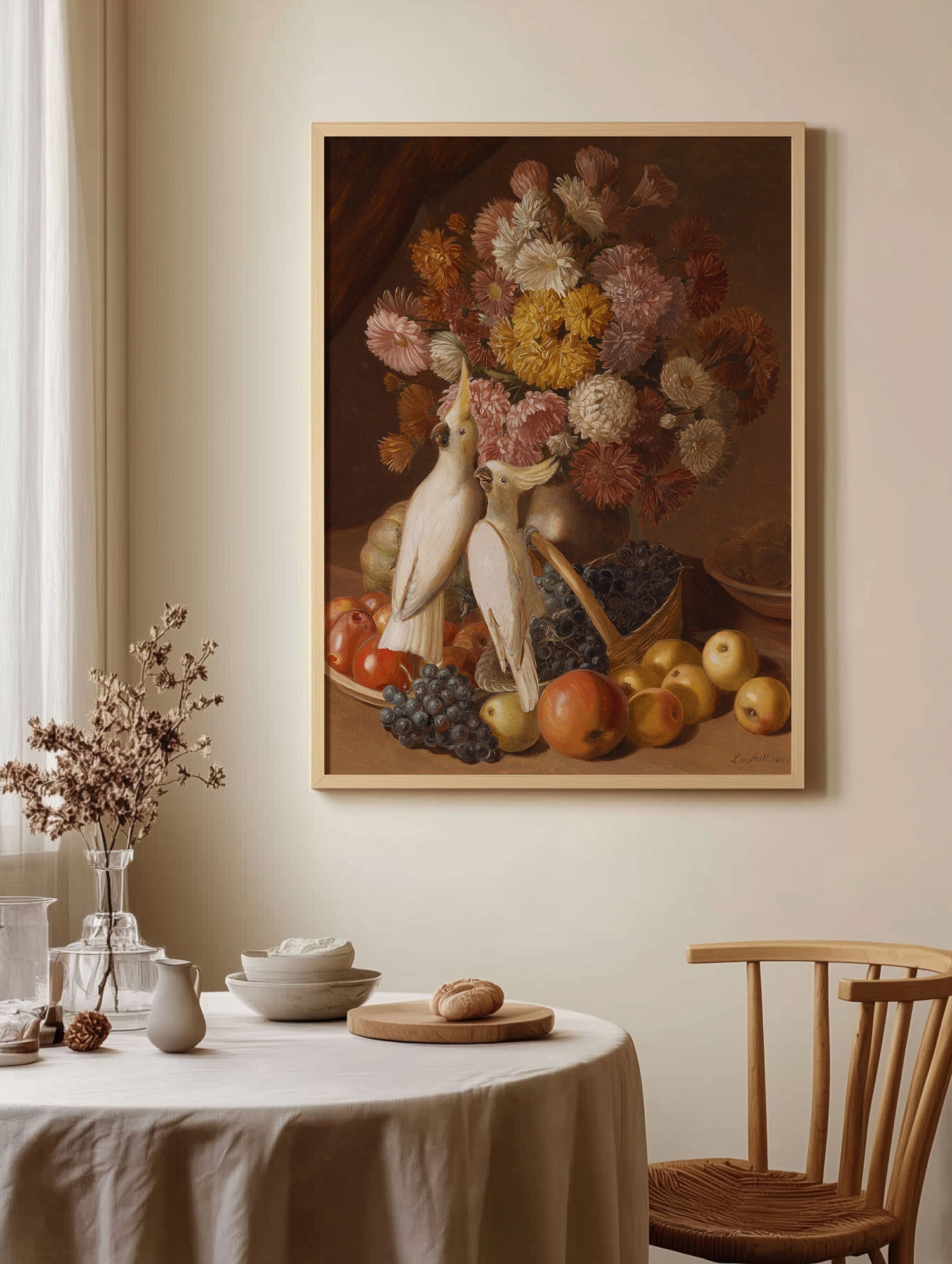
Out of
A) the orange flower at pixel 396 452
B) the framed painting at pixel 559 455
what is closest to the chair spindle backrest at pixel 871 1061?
the framed painting at pixel 559 455

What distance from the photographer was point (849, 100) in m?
2.79

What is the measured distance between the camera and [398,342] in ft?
9.09

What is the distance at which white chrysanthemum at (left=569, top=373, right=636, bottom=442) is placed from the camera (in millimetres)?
2748

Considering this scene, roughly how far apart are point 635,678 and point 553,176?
1.14 meters

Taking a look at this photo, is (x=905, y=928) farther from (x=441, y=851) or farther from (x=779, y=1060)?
(x=441, y=851)

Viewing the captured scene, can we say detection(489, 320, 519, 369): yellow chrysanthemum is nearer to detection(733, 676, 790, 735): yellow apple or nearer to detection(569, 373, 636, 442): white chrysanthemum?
detection(569, 373, 636, 442): white chrysanthemum

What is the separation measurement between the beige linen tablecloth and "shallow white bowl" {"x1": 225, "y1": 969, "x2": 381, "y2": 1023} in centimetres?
32

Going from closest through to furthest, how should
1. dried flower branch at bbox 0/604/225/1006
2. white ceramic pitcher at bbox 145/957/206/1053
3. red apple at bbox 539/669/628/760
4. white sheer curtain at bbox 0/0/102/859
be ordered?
white ceramic pitcher at bbox 145/957/206/1053, dried flower branch at bbox 0/604/225/1006, white sheer curtain at bbox 0/0/102/859, red apple at bbox 539/669/628/760

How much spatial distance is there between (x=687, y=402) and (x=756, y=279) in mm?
317

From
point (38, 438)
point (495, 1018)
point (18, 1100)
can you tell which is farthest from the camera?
point (38, 438)

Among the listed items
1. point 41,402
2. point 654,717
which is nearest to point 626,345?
point 654,717

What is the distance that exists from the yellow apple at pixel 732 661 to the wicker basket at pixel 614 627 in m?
0.09

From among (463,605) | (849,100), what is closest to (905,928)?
(463,605)

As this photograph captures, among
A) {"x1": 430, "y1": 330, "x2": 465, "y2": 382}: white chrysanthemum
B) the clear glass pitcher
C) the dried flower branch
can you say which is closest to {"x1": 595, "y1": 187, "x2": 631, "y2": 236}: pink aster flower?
{"x1": 430, "y1": 330, "x2": 465, "y2": 382}: white chrysanthemum
